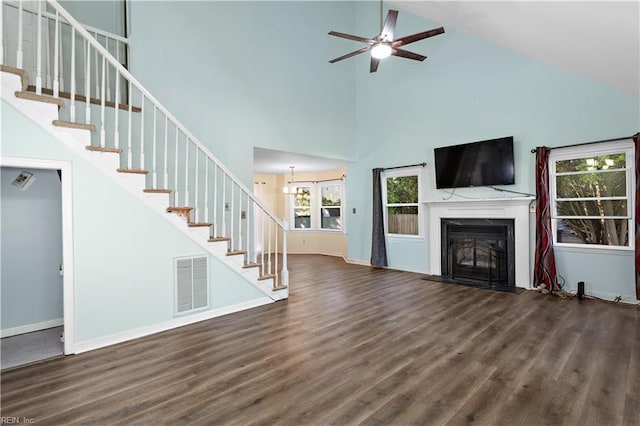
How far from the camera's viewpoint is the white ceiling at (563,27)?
2035 mm

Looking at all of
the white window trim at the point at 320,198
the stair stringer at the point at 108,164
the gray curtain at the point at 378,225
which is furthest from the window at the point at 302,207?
the stair stringer at the point at 108,164

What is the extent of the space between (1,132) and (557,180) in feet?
23.0

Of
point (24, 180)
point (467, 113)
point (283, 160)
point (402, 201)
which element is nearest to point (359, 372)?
point (24, 180)

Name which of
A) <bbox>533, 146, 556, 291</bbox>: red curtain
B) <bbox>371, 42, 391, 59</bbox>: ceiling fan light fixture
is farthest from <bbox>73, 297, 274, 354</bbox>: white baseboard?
<bbox>533, 146, 556, 291</bbox>: red curtain

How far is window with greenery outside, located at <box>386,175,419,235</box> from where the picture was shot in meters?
7.04

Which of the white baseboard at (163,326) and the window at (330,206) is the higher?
the window at (330,206)

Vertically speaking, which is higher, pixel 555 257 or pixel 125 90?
pixel 125 90

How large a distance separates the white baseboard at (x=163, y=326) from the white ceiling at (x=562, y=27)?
380 centimetres

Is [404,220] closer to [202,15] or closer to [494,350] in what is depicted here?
[494,350]

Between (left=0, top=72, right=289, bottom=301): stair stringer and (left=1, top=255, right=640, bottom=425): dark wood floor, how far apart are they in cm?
84

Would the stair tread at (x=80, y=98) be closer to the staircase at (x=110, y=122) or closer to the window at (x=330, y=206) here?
the staircase at (x=110, y=122)

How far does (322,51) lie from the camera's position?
23.5ft

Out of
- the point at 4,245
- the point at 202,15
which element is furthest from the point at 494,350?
the point at 202,15

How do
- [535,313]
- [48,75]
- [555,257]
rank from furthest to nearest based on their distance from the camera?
[555,257] → [535,313] → [48,75]
